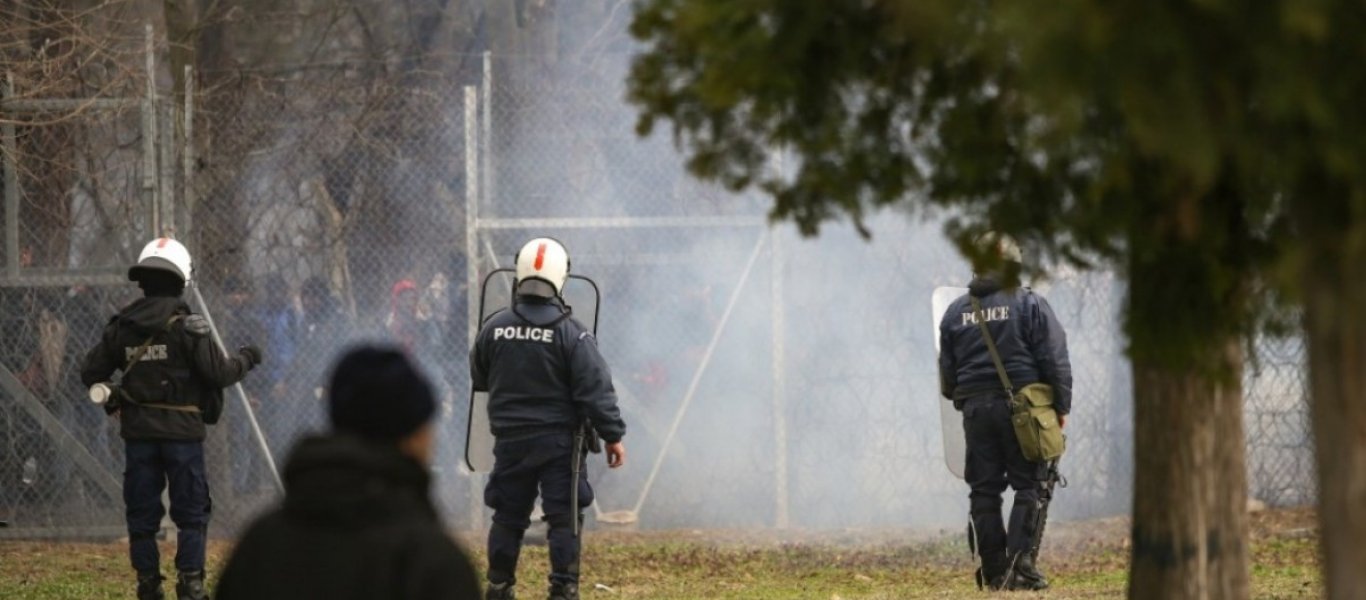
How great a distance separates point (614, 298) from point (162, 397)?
521 cm

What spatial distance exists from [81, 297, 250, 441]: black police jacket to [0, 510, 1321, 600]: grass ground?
67.1 inches

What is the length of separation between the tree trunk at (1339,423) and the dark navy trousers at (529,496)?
5997 millimetres

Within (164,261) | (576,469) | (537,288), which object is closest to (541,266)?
(537,288)

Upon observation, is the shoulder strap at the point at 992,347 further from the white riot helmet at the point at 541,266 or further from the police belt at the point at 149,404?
the police belt at the point at 149,404

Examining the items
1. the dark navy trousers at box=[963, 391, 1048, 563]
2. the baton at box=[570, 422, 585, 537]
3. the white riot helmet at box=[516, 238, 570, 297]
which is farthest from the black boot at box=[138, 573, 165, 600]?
the dark navy trousers at box=[963, 391, 1048, 563]

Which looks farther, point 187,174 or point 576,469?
point 187,174

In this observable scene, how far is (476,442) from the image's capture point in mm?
10969

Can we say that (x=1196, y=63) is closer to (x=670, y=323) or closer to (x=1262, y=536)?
(x=1262, y=536)

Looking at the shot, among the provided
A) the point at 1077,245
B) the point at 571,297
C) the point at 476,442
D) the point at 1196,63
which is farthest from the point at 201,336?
the point at 1196,63

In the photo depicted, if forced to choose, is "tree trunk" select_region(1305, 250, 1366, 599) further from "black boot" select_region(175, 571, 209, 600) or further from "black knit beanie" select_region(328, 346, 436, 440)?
"black boot" select_region(175, 571, 209, 600)

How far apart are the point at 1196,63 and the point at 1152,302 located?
4.12 ft

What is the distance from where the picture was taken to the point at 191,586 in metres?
9.78

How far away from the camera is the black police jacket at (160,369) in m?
9.63

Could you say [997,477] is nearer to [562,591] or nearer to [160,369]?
[562,591]
